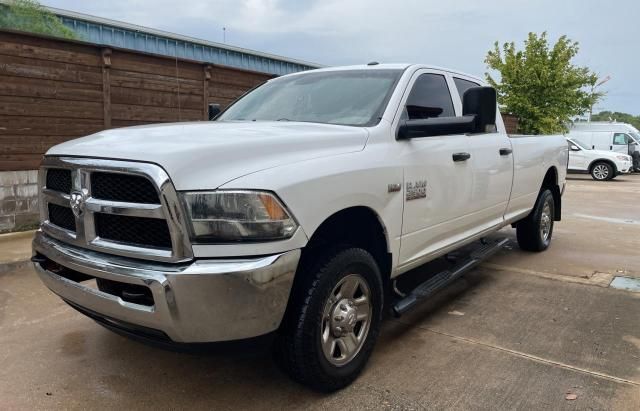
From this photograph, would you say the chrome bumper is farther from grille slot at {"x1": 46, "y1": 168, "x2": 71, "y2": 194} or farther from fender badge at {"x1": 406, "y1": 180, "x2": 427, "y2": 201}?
fender badge at {"x1": 406, "y1": 180, "x2": 427, "y2": 201}

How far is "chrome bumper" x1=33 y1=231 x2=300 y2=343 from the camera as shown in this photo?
2211 millimetres

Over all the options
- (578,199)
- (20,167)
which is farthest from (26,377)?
(578,199)

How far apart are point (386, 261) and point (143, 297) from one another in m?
1.55

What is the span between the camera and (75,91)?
678 centimetres

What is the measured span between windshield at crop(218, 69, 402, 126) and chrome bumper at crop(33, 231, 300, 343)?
1.37 meters

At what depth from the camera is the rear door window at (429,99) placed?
12.0 feet

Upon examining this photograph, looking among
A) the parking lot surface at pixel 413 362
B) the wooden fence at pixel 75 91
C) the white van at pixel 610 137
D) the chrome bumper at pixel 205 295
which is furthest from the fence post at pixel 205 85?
the white van at pixel 610 137

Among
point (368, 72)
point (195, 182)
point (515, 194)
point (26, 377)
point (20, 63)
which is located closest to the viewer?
point (195, 182)

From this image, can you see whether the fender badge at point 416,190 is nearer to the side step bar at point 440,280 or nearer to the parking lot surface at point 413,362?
the side step bar at point 440,280

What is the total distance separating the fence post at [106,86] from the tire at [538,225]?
5.64 meters

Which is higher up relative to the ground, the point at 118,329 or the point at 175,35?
the point at 175,35

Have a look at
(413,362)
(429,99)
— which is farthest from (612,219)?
(413,362)

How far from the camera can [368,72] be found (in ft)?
12.7

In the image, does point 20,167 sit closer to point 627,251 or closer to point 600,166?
point 627,251
